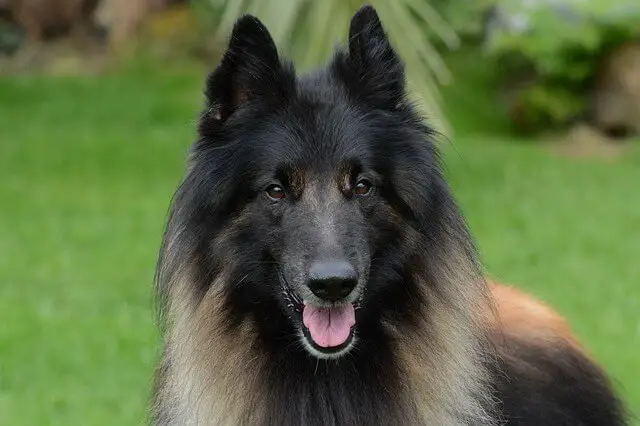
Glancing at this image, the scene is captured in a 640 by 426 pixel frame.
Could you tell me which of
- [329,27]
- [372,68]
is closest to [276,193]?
[372,68]

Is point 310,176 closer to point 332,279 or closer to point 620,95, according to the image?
point 332,279

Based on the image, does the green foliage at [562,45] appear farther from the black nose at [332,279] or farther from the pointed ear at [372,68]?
the black nose at [332,279]

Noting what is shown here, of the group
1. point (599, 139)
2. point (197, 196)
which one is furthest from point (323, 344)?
point (599, 139)

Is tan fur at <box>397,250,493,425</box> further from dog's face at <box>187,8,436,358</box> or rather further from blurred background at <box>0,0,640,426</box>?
blurred background at <box>0,0,640,426</box>

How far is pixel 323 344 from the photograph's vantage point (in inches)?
152

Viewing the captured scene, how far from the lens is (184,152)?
16.7 feet

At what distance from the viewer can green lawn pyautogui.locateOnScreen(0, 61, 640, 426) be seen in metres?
7.13

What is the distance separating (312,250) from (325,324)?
1.01 ft

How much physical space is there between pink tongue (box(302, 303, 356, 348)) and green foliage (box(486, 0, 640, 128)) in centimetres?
1260

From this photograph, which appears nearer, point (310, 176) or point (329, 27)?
point (310, 176)

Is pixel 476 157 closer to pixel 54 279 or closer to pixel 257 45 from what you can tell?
pixel 54 279

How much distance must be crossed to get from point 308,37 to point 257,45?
6.45 m

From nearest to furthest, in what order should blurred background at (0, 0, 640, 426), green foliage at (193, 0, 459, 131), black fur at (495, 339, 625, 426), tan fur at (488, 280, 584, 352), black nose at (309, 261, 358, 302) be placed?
black nose at (309, 261, 358, 302) → black fur at (495, 339, 625, 426) → tan fur at (488, 280, 584, 352) → blurred background at (0, 0, 640, 426) → green foliage at (193, 0, 459, 131)

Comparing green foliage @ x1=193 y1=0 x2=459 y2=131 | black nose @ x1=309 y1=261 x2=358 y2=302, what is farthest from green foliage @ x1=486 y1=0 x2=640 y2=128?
black nose @ x1=309 y1=261 x2=358 y2=302
